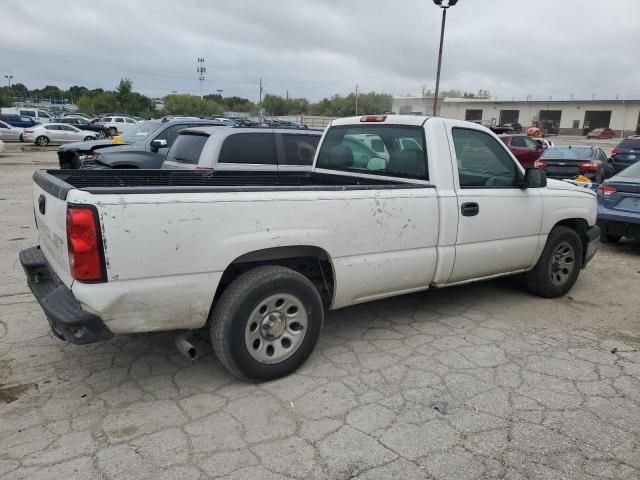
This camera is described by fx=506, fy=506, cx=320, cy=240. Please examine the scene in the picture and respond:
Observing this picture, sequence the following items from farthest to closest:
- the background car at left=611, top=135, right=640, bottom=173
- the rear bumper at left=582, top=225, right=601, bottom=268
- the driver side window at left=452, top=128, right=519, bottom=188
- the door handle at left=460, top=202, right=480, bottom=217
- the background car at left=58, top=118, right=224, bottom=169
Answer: the background car at left=611, top=135, right=640, bottom=173
the background car at left=58, top=118, right=224, bottom=169
the rear bumper at left=582, top=225, right=601, bottom=268
the driver side window at left=452, top=128, right=519, bottom=188
the door handle at left=460, top=202, right=480, bottom=217

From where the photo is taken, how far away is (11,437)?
Answer: 2830 mm

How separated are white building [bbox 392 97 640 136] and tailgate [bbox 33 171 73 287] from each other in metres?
58.8

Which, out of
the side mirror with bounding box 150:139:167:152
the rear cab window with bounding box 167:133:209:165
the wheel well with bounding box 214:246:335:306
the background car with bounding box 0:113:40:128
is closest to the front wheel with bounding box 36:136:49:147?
the background car with bounding box 0:113:40:128

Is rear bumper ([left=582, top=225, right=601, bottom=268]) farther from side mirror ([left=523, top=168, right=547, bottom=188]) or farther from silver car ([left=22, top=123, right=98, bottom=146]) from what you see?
silver car ([left=22, top=123, right=98, bottom=146])

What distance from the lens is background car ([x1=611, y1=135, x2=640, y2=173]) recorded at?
48.3 feet

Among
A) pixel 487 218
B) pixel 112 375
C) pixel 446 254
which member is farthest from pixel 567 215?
pixel 112 375

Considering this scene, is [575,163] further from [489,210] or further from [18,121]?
[18,121]

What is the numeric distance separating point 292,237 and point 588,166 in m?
12.0

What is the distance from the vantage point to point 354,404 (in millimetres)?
3244

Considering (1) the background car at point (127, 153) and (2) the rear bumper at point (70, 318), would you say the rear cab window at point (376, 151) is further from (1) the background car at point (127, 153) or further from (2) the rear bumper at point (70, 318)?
(1) the background car at point (127, 153)

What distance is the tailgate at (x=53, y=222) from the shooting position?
291 centimetres

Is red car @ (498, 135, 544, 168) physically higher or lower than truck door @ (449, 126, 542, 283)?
higher

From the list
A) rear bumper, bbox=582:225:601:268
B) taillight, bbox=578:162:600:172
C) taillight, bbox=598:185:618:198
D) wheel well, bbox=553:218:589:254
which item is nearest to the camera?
wheel well, bbox=553:218:589:254

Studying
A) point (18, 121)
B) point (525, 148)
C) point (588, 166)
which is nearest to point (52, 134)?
point (18, 121)
